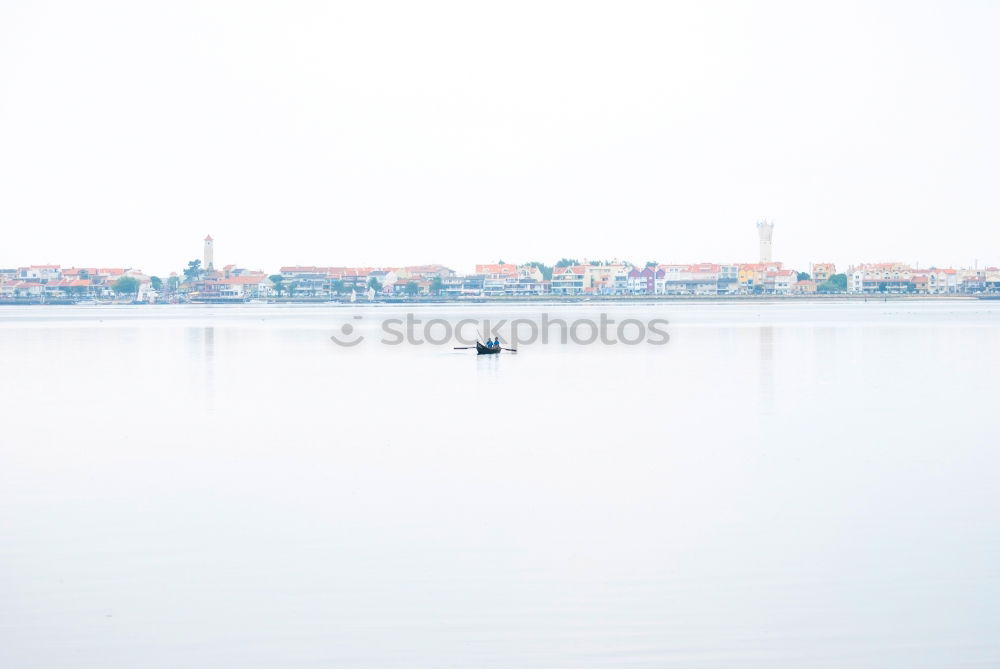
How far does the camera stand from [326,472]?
1410 cm

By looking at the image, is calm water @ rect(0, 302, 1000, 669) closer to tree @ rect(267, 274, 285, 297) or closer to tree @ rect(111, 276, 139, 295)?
tree @ rect(267, 274, 285, 297)

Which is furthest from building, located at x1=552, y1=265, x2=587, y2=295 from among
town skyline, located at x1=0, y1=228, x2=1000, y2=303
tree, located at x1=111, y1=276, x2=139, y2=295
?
tree, located at x1=111, y1=276, x2=139, y2=295

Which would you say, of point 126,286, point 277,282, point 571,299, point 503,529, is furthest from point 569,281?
point 503,529

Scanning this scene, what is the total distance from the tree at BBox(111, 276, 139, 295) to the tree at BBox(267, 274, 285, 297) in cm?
1881

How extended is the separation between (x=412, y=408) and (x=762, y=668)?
14.8 metres

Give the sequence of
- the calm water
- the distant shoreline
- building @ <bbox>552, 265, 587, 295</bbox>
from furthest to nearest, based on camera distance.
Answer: building @ <bbox>552, 265, 587, 295</bbox>, the distant shoreline, the calm water

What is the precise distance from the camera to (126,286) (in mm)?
163375

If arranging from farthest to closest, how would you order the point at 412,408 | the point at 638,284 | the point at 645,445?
the point at 638,284 < the point at 412,408 < the point at 645,445

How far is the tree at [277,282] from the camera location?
16189 cm

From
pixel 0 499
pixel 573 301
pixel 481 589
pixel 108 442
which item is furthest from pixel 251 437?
pixel 573 301

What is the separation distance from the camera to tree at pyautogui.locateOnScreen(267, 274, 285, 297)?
6374 inches

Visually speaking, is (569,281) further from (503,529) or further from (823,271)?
(503,529)

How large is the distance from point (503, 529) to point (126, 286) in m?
162

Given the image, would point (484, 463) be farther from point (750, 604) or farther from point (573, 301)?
point (573, 301)
